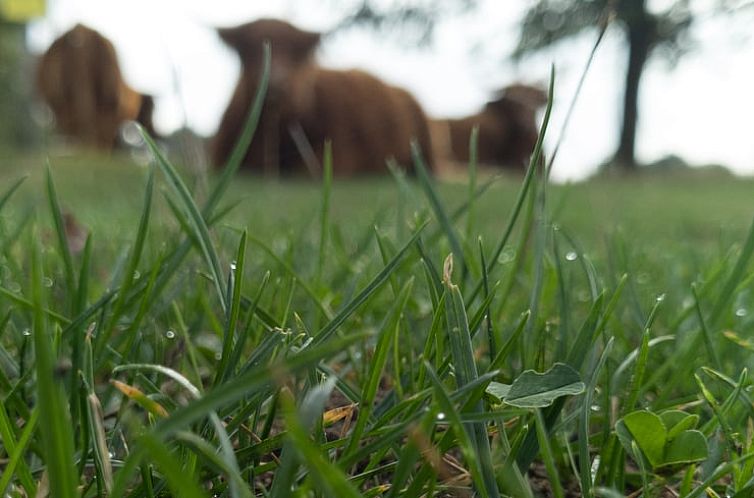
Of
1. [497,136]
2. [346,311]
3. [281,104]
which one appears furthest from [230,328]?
[497,136]

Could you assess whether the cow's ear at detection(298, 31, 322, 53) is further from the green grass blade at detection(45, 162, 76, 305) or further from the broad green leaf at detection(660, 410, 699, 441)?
the broad green leaf at detection(660, 410, 699, 441)

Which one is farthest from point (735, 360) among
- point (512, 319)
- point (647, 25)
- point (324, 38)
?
point (647, 25)

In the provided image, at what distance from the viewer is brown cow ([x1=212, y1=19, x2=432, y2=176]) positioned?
3.71 meters

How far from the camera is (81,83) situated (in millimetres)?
4477

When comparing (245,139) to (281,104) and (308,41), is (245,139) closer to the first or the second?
(281,104)

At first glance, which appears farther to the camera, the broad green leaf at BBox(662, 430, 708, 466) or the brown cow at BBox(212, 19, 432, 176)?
the brown cow at BBox(212, 19, 432, 176)

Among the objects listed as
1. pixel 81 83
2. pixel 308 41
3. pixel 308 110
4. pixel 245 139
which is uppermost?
pixel 308 41

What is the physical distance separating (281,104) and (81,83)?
1588 millimetres

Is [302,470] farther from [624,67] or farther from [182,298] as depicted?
[624,67]

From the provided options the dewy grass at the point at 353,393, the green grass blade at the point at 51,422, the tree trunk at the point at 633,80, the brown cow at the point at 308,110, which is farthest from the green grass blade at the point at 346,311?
the tree trunk at the point at 633,80

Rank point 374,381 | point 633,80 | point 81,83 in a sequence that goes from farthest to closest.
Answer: point 633,80, point 81,83, point 374,381

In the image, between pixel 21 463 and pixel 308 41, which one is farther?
pixel 308 41

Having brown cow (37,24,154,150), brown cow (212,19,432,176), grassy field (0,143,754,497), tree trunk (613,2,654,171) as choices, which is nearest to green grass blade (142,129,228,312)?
grassy field (0,143,754,497)

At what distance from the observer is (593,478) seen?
28 centimetres
